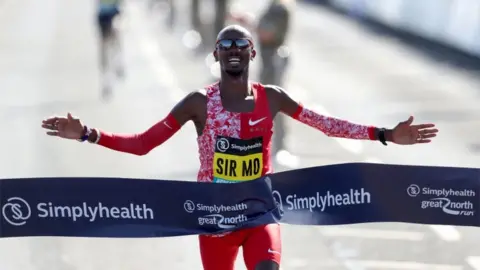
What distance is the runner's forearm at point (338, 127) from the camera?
22.7ft

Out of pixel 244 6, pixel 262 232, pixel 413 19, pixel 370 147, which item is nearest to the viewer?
pixel 262 232

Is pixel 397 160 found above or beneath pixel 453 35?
beneath

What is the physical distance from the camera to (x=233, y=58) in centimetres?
662

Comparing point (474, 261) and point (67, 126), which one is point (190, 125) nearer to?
point (474, 261)

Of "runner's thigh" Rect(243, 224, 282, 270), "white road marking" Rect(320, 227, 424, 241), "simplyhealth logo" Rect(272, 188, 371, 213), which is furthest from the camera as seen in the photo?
"white road marking" Rect(320, 227, 424, 241)

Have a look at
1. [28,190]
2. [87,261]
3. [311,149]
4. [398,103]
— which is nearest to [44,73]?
[398,103]

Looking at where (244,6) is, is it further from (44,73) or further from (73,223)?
(73,223)

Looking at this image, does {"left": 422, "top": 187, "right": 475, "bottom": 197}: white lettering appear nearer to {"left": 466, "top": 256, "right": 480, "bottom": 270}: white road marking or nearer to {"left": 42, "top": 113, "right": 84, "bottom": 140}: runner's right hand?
{"left": 42, "top": 113, "right": 84, "bottom": 140}: runner's right hand

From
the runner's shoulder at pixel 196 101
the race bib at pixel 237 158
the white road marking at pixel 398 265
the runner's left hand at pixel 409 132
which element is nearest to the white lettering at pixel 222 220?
the race bib at pixel 237 158

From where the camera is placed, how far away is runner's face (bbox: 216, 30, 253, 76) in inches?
260

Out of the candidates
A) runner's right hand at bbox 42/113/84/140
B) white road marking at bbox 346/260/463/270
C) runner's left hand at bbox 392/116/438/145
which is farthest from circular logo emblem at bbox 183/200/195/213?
white road marking at bbox 346/260/463/270

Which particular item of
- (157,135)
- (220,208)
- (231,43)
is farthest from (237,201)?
(231,43)

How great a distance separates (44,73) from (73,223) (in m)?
18.6

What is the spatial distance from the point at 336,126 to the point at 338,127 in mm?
14
